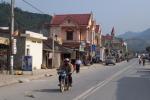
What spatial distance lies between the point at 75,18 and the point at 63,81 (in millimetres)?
71339

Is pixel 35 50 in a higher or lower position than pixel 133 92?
higher

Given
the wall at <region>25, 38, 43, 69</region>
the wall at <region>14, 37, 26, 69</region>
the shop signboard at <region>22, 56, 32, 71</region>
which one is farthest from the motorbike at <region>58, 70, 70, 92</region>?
the wall at <region>25, 38, 43, 69</region>

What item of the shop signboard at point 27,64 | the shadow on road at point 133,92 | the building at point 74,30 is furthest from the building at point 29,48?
the building at point 74,30

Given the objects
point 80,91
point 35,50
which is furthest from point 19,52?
point 80,91

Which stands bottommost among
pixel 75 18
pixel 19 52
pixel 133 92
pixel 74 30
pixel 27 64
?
pixel 133 92

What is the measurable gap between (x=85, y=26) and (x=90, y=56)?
5.97 m

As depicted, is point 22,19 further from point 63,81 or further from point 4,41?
point 63,81

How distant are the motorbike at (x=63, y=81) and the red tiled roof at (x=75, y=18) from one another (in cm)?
6885

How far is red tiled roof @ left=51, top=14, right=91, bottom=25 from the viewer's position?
9256 cm

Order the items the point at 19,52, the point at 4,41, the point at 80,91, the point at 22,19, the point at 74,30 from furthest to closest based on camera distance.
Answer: the point at 74,30, the point at 22,19, the point at 19,52, the point at 4,41, the point at 80,91

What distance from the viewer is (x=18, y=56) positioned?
48594 millimetres

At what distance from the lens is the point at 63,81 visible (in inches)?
884

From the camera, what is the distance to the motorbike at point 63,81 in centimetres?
2220

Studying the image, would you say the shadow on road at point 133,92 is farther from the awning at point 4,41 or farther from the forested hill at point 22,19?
the forested hill at point 22,19
